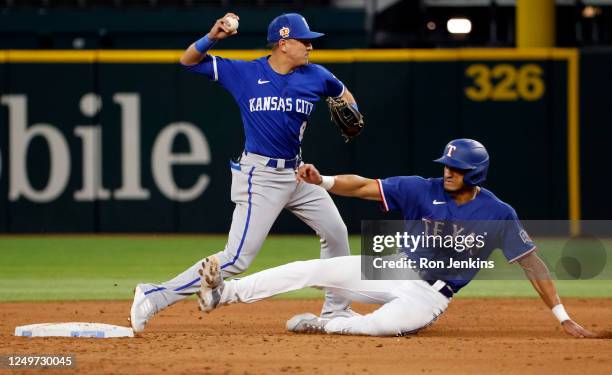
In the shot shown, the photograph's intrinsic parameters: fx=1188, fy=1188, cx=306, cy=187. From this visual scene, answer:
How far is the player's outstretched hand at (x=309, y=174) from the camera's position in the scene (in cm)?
643

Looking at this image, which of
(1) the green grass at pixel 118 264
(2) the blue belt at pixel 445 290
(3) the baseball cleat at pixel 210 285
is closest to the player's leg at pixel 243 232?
(3) the baseball cleat at pixel 210 285

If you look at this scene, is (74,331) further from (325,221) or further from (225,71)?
(225,71)

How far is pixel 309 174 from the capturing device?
6.44 m

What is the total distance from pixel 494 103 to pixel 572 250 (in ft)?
7.10

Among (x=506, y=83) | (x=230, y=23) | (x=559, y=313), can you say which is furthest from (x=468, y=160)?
(x=506, y=83)

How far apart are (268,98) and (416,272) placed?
1.36 meters

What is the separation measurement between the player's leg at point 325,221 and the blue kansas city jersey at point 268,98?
26cm

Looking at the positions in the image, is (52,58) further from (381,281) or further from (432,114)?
(381,281)

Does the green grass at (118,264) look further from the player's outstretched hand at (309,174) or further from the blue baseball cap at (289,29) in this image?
the player's outstretched hand at (309,174)

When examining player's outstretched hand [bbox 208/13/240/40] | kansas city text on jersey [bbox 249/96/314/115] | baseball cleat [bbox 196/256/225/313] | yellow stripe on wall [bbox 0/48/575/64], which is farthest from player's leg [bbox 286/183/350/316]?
yellow stripe on wall [bbox 0/48/575/64]

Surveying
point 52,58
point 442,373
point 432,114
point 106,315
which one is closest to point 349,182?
point 442,373

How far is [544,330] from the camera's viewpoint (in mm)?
7535

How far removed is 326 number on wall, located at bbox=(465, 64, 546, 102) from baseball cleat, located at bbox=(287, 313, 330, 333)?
7201mm

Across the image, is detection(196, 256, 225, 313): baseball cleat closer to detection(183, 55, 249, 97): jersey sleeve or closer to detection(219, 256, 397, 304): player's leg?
detection(219, 256, 397, 304): player's leg
